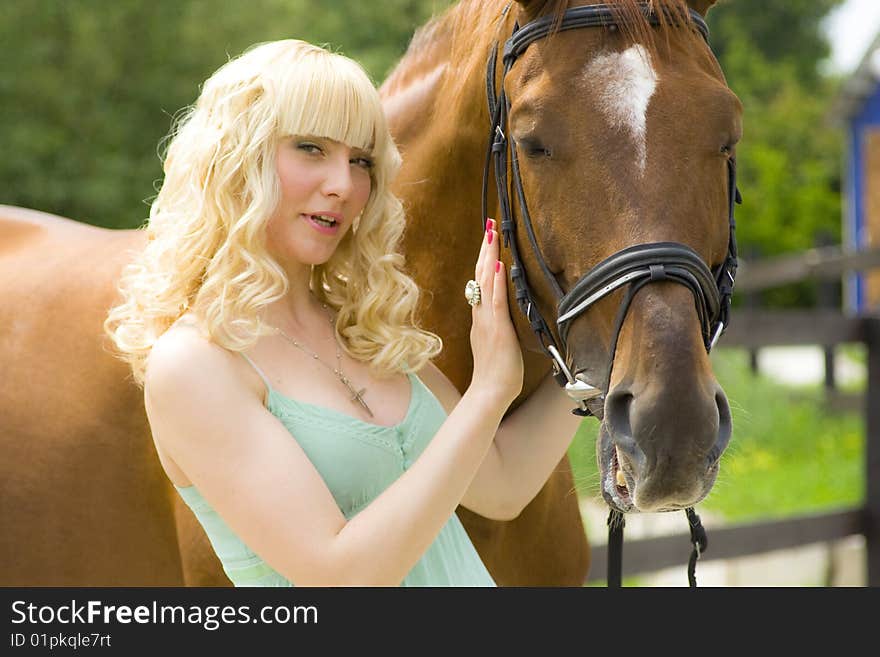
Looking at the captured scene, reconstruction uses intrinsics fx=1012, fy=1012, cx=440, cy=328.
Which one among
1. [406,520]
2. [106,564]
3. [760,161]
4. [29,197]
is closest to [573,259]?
[406,520]

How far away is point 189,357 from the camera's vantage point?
176cm

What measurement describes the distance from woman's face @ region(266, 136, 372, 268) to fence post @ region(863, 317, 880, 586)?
3840mm

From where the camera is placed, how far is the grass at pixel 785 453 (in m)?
→ 7.00

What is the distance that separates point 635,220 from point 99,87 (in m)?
11.2

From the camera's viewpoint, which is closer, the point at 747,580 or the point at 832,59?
the point at 747,580

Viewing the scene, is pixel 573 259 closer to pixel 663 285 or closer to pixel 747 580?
pixel 663 285

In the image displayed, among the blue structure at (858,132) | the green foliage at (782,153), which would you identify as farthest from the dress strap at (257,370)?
the blue structure at (858,132)

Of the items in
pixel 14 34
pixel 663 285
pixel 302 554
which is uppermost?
pixel 14 34

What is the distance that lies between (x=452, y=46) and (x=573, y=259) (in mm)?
888

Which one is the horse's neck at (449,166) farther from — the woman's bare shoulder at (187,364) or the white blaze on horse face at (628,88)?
the woman's bare shoulder at (187,364)

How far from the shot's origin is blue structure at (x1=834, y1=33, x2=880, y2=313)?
1938cm

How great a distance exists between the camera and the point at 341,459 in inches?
72.7

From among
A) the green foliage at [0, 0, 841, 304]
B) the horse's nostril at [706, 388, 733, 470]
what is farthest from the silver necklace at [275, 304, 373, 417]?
the green foliage at [0, 0, 841, 304]
